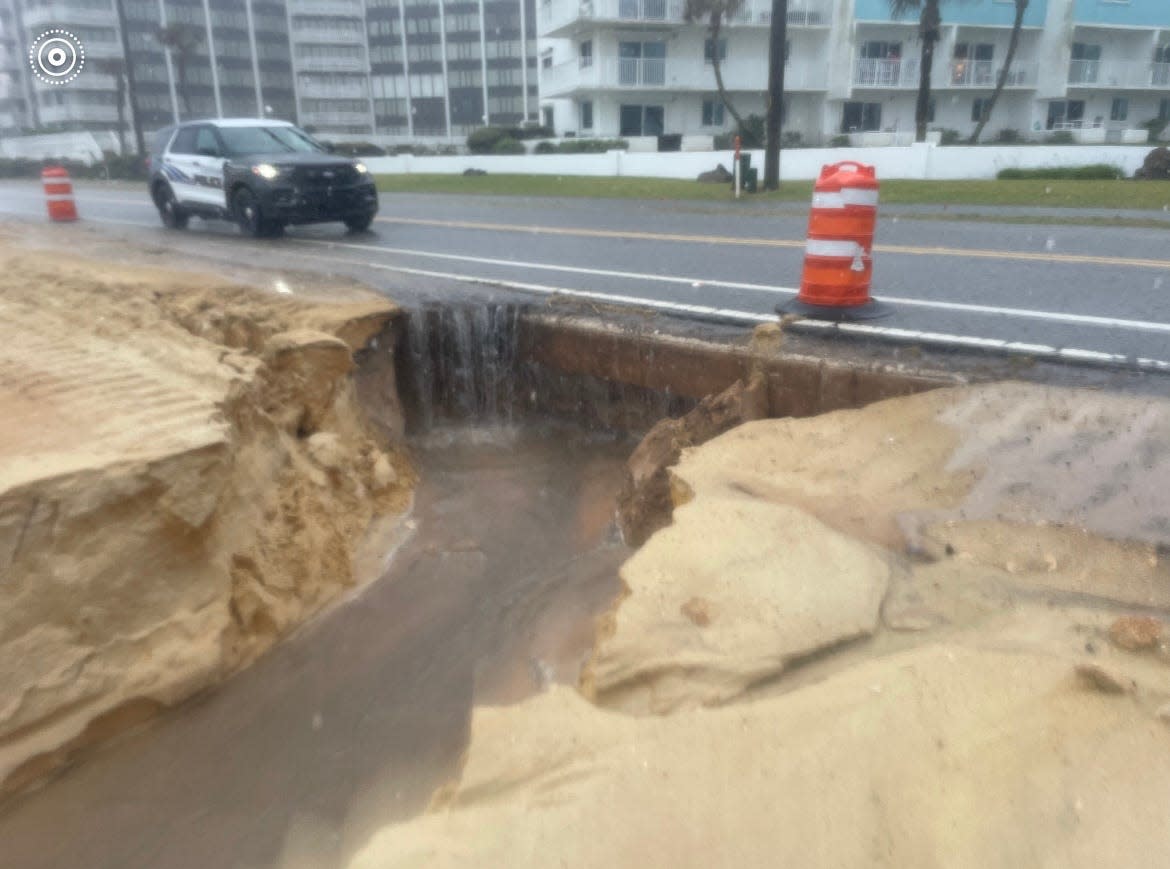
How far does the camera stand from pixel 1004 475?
393 cm

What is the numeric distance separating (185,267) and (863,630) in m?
8.34

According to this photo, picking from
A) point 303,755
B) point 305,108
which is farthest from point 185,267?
point 305,108

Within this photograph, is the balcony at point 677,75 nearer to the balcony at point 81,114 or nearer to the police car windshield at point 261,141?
the police car windshield at point 261,141

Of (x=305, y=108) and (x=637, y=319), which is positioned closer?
(x=637, y=319)

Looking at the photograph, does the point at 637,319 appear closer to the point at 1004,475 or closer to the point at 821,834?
the point at 1004,475

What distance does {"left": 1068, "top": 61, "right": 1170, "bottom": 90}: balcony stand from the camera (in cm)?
3856

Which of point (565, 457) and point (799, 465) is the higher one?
point (799, 465)

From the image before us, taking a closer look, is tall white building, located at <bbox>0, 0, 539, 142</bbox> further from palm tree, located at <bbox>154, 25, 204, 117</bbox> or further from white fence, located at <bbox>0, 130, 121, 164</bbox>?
white fence, located at <bbox>0, 130, 121, 164</bbox>

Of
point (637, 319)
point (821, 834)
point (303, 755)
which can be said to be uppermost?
point (637, 319)

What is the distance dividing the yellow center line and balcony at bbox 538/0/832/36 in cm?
2572

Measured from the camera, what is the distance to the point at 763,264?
8.92 m

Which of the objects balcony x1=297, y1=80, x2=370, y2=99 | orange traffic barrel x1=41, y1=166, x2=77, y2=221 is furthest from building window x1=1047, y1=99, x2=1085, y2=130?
balcony x1=297, y1=80, x2=370, y2=99

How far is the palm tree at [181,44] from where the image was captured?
49125 millimetres

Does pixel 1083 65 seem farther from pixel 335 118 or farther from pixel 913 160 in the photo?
pixel 335 118
